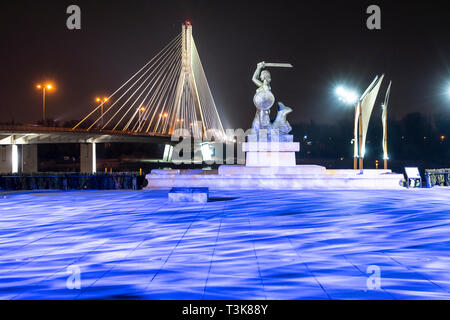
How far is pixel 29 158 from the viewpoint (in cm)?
4769

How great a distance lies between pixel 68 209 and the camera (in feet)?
34.1

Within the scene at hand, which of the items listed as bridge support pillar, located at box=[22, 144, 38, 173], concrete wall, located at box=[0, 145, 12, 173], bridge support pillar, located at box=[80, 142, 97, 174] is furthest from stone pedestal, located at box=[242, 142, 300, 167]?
bridge support pillar, located at box=[22, 144, 38, 173]

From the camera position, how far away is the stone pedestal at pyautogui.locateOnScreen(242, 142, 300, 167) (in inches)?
684

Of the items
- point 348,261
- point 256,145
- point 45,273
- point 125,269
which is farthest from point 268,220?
point 256,145

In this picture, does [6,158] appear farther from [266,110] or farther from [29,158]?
[266,110]

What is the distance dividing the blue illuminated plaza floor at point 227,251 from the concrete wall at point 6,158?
117ft

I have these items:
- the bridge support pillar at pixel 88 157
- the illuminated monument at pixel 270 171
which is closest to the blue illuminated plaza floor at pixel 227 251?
the illuminated monument at pixel 270 171

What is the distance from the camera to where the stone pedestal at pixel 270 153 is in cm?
1738

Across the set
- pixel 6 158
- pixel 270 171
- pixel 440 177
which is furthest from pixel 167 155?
pixel 440 177

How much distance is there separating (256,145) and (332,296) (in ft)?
44.4

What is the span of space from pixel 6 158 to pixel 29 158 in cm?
535

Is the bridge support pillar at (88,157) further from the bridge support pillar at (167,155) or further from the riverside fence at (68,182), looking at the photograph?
the riverside fence at (68,182)

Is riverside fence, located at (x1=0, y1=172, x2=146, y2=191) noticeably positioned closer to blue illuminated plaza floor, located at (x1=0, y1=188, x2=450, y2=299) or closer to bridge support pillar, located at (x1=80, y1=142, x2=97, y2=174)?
blue illuminated plaza floor, located at (x1=0, y1=188, x2=450, y2=299)
